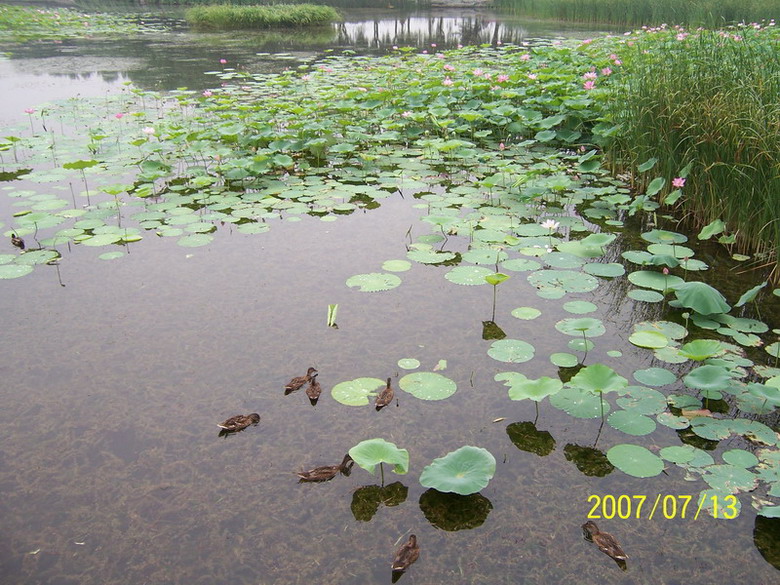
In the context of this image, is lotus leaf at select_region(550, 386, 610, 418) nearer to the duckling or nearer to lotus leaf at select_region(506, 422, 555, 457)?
lotus leaf at select_region(506, 422, 555, 457)

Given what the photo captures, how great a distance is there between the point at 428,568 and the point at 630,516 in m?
0.48

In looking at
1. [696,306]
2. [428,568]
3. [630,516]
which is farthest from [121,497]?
[696,306]

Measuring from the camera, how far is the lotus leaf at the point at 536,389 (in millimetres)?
1454

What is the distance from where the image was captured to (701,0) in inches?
432

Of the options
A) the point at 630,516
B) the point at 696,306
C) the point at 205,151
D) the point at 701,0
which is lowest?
the point at 630,516

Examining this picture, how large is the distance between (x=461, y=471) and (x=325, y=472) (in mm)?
324

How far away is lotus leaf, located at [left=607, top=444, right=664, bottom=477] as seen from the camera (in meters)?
1.34

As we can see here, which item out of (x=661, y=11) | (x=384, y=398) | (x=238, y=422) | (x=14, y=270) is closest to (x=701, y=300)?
(x=384, y=398)

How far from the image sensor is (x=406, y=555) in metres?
1.15

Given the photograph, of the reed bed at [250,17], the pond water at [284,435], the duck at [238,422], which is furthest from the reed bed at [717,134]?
the reed bed at [250,17]

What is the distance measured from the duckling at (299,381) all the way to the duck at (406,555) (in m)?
0.61

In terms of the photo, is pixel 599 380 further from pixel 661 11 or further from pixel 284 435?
pixel 661 11

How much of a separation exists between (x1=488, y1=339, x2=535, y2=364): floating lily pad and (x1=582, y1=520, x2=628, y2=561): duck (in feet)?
1.98

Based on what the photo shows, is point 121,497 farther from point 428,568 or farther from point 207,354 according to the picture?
point 428,568
